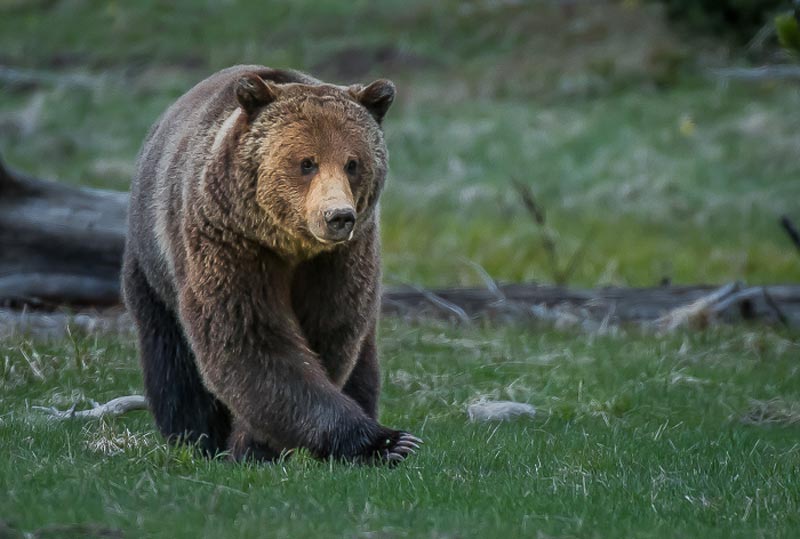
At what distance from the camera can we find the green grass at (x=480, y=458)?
5605 mm

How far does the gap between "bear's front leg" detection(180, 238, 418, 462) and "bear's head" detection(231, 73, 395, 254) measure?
30cm

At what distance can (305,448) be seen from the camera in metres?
6.96

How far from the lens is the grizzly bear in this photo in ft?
22.7

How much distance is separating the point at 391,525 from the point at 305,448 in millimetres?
1531

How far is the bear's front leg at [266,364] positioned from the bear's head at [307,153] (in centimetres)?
30

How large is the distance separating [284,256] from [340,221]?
618 mm

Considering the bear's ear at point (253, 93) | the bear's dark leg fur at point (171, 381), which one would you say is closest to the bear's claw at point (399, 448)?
the bear's dark leg fur at point (171, 381)

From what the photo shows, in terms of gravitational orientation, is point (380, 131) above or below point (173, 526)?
above

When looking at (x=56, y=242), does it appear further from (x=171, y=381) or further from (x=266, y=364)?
(x=266, y=364)

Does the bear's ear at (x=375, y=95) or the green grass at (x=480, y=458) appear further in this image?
the bear's ear at (x=375, y=95)

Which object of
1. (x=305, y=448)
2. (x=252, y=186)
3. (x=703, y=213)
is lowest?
(x=703, y=213)

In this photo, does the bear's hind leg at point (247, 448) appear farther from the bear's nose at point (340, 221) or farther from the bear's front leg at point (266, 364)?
the bear's nose at point (340, 221)

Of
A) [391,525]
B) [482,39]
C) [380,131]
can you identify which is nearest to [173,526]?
[391,525]

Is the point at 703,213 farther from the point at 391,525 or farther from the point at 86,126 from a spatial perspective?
the point at 391,525
